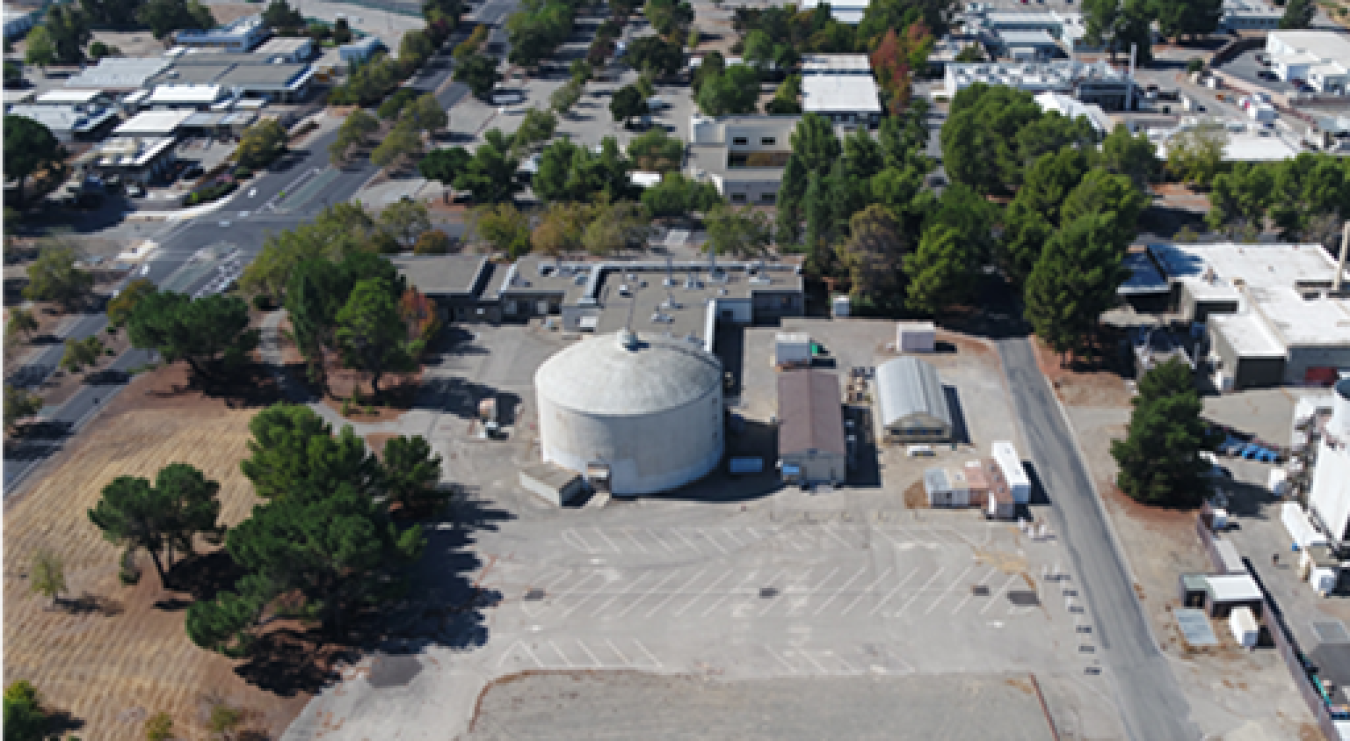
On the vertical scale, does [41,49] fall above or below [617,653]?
above

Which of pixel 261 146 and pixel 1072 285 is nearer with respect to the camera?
pixel 1072 285

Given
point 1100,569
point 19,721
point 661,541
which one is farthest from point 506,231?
point 19,721

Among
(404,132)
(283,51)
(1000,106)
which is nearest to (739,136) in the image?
(1000,106)

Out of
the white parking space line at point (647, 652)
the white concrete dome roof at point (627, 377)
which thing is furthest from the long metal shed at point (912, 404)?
the white parking space line at point (647, 652)

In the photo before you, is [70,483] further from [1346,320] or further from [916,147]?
[1346,320]

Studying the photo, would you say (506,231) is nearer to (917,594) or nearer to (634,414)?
(634,414)

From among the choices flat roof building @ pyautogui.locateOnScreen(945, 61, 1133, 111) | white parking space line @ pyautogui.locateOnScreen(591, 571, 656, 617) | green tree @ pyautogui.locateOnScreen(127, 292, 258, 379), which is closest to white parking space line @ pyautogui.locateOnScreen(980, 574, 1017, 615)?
white parking space line @ pyautogui.locateOnScreen(591, 571, 656, 617)
